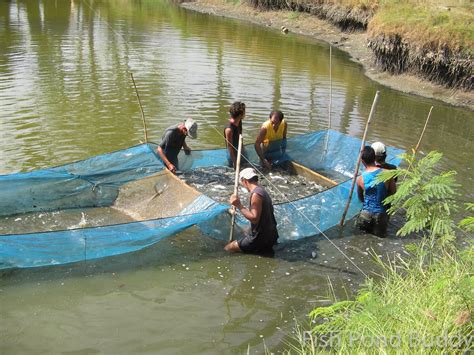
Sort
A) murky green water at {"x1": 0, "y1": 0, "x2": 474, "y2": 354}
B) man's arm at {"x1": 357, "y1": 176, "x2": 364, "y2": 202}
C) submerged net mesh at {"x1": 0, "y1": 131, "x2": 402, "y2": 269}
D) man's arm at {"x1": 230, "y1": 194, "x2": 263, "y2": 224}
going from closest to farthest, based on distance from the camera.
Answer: murky green water at {"x1": 0, "y1": 0, "x2": 474, "y2": 354} → submerged net mesh at {"x1": 0, "y1": 131, "x2": 402, "y2": 269} → man's arm at {"x1": 230, "y1": 194, "x2": 263, "y2": 224} → man's arm at {"x1": 357, "y1": 176, "x2": 364, "y2": 202}

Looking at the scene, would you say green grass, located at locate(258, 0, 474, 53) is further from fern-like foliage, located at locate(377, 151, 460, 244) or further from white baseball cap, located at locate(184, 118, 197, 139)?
fern-like foliage, located at locate(377, 151, 460, 244)

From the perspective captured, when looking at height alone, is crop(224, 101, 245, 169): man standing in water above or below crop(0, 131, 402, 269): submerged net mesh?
above

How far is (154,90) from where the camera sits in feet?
46.4

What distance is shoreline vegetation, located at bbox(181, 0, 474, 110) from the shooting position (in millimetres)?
15109

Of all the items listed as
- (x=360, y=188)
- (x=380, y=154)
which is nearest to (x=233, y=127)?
(x=360, y=188)

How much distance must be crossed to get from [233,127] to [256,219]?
2765 millimetres

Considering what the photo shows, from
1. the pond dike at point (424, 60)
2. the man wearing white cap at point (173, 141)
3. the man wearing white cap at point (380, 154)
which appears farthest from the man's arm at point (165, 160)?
the pond dike at point (424, 60)

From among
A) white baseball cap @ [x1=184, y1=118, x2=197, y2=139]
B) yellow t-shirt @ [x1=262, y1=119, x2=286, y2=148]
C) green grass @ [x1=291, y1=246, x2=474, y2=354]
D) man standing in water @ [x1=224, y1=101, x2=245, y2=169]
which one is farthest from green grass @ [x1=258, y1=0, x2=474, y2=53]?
green grass @ [x1=291, y1=246, x2=474, y2=354]

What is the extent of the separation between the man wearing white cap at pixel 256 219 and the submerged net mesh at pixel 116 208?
1.05 feet

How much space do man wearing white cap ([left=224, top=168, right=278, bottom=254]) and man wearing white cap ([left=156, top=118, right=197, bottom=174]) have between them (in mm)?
1892

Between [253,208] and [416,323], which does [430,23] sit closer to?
[253,208]

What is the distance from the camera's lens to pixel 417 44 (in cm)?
1602

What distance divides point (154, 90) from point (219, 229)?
8.41m

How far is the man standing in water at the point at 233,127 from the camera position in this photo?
8484 mm
